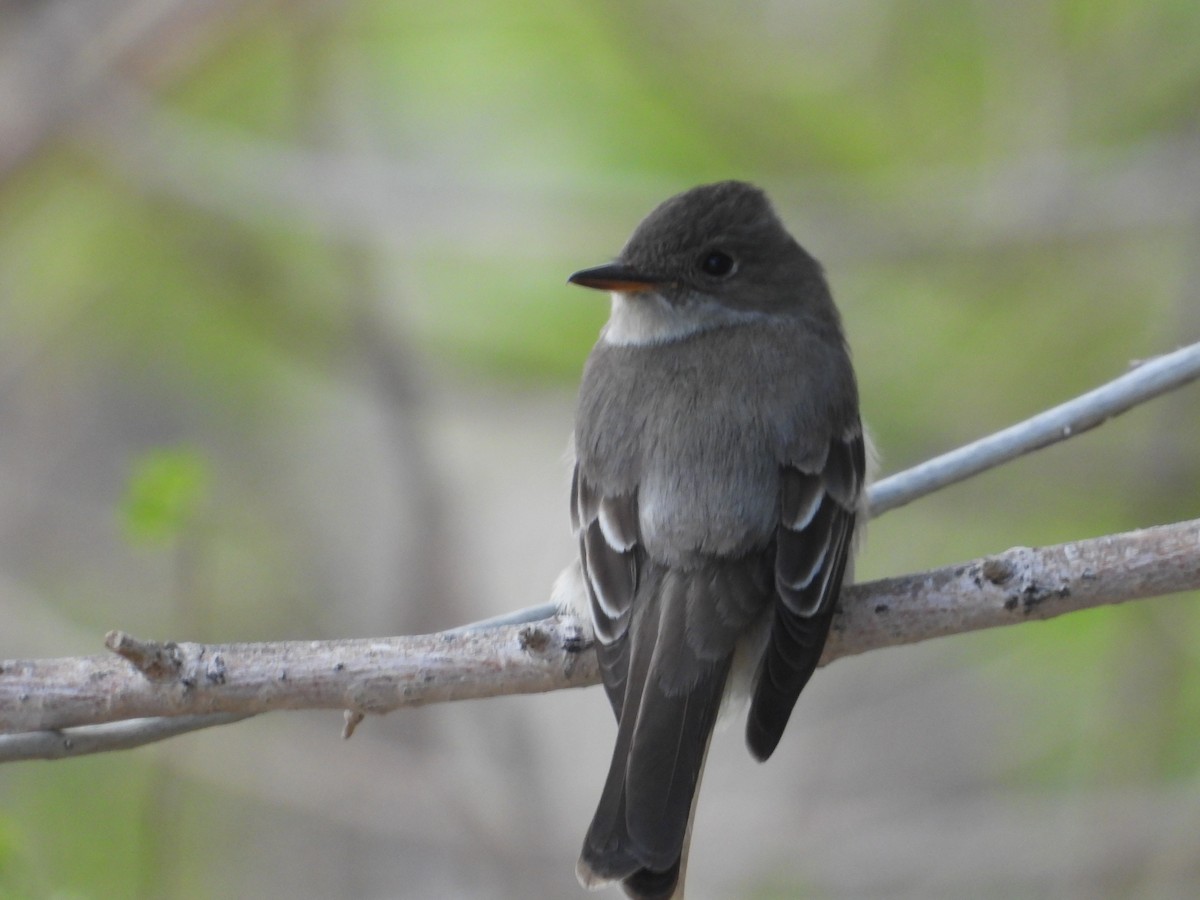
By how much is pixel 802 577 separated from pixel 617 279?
1.09 metres

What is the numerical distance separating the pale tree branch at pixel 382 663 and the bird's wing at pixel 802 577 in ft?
0.57

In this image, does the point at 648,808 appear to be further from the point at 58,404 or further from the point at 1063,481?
the point at 58,404

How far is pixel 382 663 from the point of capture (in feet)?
8.91

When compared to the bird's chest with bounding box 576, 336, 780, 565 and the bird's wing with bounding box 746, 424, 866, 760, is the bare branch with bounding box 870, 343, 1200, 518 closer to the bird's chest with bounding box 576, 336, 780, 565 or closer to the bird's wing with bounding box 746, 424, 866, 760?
the bird's wing with bounding box 746, 424, 866, 760

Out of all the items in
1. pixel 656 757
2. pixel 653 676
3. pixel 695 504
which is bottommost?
pixel 656 757

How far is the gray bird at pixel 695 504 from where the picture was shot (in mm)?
2902

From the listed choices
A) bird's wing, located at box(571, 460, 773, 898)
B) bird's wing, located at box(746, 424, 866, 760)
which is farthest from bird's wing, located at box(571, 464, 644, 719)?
bird's wing, located at box(746, 424, 866, 760)

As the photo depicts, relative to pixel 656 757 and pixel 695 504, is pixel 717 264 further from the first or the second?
pixel 656 757

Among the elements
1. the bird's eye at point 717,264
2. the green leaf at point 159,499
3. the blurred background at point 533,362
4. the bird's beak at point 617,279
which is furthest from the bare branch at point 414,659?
the blurred background at point 533,362

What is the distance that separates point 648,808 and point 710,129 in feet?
13.1

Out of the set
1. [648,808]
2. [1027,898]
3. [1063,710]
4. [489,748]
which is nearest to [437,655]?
[648,808]

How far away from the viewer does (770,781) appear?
6.61 meters

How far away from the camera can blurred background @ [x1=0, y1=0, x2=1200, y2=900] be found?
5.39m

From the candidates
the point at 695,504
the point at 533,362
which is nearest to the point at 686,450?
the point at 695,504
